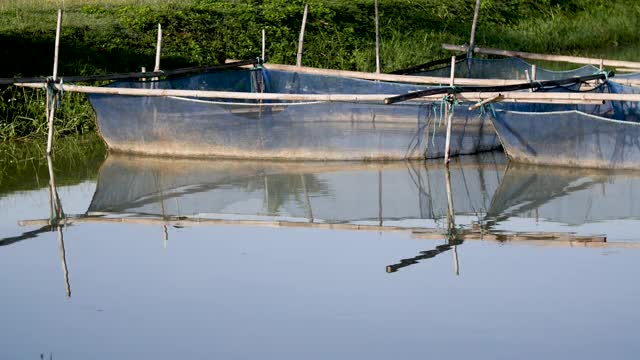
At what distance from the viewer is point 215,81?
13906mm

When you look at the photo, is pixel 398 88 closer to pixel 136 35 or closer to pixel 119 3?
pixel 136 35

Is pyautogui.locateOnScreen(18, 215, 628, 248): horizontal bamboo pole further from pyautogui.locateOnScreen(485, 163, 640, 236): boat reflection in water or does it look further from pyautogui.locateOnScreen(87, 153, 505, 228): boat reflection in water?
pyautogui.locateOnScreen(485, 163, 640, 236): boat reflection in water

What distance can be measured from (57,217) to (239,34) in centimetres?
781

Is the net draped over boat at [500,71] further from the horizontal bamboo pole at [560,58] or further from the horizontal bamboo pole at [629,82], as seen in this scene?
the horizontal bamboo pole at [629,82]

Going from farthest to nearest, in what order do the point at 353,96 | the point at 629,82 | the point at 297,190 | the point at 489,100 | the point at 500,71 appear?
1. the point at 500,71
2. the point at 629,82
3. the point at 353,96
4. the point at 489,100
5. the point at 297,190

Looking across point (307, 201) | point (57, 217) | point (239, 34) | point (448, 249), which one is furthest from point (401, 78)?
point (239, 34)

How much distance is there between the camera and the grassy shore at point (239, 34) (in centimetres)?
1536

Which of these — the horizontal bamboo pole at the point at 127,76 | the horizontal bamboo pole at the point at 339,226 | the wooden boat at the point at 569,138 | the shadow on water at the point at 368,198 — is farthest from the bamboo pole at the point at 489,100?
the horizontal bamboo pole at the point at 127,76

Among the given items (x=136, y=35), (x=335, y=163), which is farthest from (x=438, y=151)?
(x=136, y=35)

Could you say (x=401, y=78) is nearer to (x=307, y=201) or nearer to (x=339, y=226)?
(x=307, y=201)

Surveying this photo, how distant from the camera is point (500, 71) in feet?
49.6

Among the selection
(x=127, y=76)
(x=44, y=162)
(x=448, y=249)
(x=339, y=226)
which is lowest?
(x=448, y=249)

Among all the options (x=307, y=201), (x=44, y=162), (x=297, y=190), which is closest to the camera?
(x=307, y=201)

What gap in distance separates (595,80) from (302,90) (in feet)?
9.69
